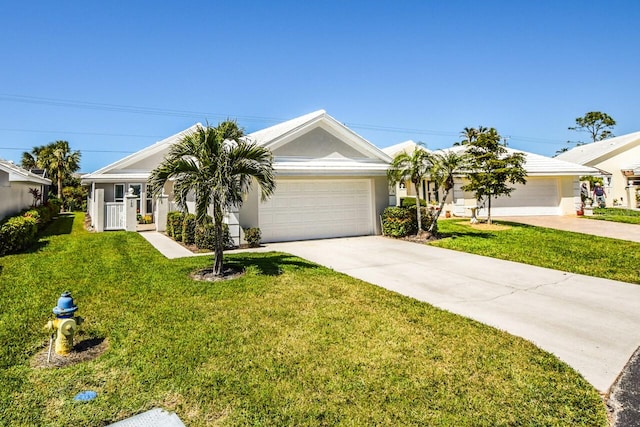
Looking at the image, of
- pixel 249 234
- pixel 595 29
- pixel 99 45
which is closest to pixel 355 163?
pixel 249 234

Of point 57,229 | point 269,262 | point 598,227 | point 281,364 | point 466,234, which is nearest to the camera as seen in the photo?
point 281,364

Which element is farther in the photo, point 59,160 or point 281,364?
point 59,160

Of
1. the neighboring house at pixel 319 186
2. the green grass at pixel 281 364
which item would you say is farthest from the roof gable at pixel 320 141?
the green grass at pixel 281 364

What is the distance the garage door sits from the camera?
43.5 ft

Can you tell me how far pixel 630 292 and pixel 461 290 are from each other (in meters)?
3.29

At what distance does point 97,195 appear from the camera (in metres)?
16.7

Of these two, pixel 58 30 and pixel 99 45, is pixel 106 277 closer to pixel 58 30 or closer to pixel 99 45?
pixel 58 30

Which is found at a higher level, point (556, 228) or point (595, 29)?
point (595, 29)

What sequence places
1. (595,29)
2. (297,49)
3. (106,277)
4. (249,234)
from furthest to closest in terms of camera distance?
(297,49), (595,29), (249,234), (106,277)

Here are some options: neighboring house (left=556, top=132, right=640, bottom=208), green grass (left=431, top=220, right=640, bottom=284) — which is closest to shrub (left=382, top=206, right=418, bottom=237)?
green grass (left=431, top=220, right=640, bottom=284)

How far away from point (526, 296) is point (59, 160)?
143 ft

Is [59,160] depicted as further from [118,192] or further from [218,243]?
[218,243]

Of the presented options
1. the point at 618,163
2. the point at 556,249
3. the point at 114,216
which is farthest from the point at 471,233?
the point at 618,163

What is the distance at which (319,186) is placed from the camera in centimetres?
1397
